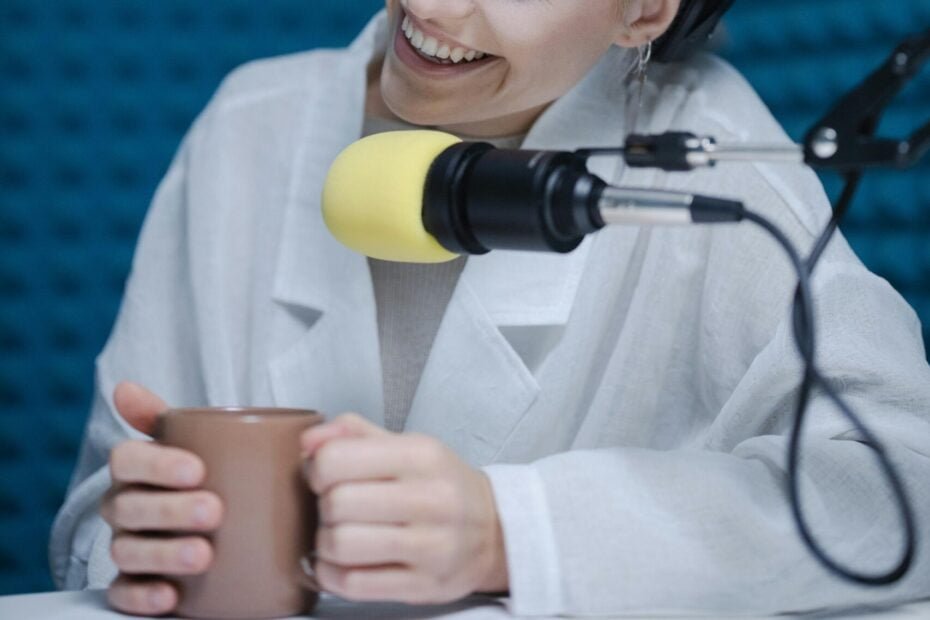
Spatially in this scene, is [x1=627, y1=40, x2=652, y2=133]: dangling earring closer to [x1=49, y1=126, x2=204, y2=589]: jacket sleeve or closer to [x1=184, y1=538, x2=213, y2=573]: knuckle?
[x1=49, y1=126, x2=204, y2=589]: jacket sleeve

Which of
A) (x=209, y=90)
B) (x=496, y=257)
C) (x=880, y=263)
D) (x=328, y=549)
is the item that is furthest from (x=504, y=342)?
(x=209, y=90)

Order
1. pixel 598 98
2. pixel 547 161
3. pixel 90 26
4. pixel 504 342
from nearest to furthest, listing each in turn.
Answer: pixel 547 161, pixel 504 342, pixel 598 98, pixel 90 26

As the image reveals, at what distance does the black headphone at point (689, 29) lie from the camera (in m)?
1.16

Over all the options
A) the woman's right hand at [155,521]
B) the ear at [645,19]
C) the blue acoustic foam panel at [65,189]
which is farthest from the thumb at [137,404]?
the blue acoustic foam panel at [65,189]

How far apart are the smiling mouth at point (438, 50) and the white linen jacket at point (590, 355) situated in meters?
0.11

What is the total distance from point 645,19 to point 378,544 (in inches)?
24.6

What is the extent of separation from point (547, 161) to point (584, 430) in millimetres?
521

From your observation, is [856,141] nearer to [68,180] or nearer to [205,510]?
[205,510]

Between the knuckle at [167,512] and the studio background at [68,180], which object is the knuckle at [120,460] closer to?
the knuckle at [167,512]

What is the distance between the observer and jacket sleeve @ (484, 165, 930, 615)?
0.76 metres

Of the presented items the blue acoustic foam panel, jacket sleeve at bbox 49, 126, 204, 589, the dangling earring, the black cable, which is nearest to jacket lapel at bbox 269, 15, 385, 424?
jacket sleeve at bbox 49, 126, 204, 589

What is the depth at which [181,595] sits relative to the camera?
0.74m

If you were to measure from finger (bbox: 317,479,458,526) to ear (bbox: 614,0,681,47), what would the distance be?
0.57m

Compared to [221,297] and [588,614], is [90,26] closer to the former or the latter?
[221,297]
